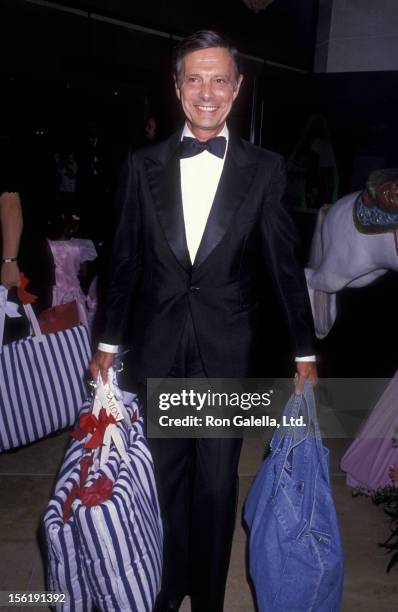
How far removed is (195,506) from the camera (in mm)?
1724

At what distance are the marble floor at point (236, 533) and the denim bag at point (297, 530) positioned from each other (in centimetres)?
35

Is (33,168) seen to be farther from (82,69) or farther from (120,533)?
(82,69)

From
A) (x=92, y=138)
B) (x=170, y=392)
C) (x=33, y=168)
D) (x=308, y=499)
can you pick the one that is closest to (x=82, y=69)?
(x=92, y=138)

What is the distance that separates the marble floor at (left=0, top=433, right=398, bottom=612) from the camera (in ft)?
6.34

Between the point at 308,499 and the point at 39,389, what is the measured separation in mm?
1262

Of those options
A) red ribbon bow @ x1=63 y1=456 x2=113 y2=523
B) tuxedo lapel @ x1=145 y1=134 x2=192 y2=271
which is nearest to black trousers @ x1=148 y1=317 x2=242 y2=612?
tuxedo lapel @ x1=145 y1=134 x2=192 y2=271

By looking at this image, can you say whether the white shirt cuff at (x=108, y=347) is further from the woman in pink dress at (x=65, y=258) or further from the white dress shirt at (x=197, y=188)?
the woman in pink dress at (x=65, y=258)

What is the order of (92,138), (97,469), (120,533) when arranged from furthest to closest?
(92,138) < (97,469) < (120,533)

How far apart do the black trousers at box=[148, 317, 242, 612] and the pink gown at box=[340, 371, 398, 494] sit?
976 mm

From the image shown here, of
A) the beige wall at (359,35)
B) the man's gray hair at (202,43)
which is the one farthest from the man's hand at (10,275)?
the beige wall at (359,35)

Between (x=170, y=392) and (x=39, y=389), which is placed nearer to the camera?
(x=170, y=392)

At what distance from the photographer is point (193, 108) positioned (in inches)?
60.1

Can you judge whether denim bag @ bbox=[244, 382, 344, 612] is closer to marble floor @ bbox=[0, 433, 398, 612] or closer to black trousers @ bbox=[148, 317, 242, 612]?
black trousers @ bbox=[148, 317, 242, 612]

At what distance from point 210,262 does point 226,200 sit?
0.18 m
